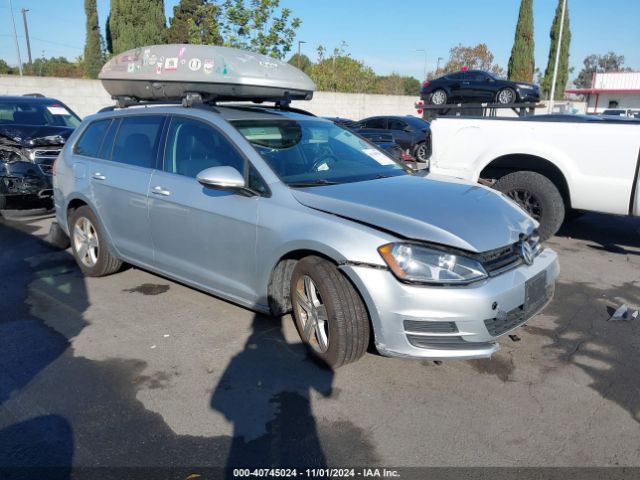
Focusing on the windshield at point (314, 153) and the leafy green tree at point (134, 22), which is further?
the leafy green tree at point (134, 22)

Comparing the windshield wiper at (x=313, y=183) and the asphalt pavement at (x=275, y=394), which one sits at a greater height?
the windshield wiper at (x=313, y=183)

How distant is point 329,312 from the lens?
10.8 ft

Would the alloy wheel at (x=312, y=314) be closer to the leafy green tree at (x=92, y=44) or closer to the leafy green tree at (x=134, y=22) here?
the leafy green tree at (x=134, y=22)

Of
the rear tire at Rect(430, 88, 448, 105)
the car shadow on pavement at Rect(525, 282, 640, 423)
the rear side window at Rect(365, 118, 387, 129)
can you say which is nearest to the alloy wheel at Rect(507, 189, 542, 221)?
the car shadow on pavement at Rect(525, 282, 640, 423)

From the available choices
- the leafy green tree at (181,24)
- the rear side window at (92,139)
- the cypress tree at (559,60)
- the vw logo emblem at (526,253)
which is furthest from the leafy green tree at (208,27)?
the cypress tree at (559,60)

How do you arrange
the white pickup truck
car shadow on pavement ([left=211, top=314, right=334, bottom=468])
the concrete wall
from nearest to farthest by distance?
car shadow on pavement ([left=211, top=314, right=334, bottom=468])
the white pickup truck
the concrete wall

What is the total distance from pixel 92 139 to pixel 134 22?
102ft

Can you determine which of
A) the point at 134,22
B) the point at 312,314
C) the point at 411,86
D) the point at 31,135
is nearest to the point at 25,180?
the point at 31,135

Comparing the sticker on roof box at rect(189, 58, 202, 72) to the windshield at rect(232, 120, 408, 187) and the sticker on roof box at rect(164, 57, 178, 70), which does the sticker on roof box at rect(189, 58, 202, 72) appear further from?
the windshield at rect(232, 120, 408, 187)

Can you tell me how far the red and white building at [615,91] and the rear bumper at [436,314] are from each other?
151ft

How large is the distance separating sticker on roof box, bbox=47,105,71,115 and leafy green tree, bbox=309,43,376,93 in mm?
31754

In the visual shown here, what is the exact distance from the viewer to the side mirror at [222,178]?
3.62 m

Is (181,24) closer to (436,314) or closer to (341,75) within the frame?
(341,75)

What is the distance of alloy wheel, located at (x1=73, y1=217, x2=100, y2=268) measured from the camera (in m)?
5.36
